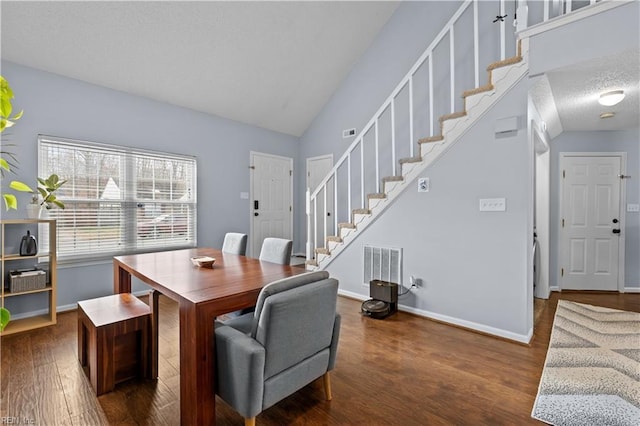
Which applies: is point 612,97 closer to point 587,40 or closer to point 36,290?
point 587,40

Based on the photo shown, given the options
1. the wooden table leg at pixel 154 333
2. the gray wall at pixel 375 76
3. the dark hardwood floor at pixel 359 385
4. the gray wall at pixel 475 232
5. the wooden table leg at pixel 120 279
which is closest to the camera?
the dark hardwood floor at pixel 359 385

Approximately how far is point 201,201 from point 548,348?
4439 mm

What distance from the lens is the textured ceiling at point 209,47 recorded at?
303cm

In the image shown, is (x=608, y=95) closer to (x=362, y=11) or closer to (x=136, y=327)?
(x=362, y=11)

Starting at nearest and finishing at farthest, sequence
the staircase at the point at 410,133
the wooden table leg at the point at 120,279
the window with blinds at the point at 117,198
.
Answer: the wooden table leg at the point at 120,279 < the staircase at the point at 410,133 < the window with blinds at the point at 117,198

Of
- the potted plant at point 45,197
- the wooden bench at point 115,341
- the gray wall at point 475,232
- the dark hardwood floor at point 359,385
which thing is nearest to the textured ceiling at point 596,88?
the gray wall at point 475,232

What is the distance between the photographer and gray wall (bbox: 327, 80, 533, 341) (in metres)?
2.70

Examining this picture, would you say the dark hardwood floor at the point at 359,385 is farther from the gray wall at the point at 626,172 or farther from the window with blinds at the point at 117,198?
the gray wall at the point at 626,172

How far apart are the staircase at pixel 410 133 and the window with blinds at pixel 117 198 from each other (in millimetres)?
1896

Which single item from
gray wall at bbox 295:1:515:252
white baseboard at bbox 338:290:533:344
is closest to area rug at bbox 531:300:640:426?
white baseboard at bbox 338:290:533:344

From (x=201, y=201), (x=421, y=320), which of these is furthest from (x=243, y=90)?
(x=421, y=320)

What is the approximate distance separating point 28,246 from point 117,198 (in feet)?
3.43

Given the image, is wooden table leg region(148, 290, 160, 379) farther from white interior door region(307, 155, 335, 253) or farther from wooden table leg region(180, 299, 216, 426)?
white interior door region(307, 155, 335, 253)

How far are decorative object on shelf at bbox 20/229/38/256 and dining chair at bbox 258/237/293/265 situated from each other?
2.26 m
